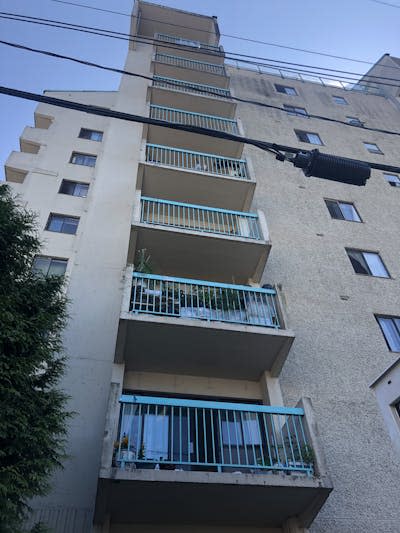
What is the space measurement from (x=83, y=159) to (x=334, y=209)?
868 centimetres

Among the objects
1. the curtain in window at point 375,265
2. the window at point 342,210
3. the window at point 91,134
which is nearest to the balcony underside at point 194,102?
the window at point 91,134

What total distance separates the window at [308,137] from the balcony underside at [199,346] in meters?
12.4

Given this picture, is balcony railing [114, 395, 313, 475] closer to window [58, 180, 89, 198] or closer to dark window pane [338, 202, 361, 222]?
window [58, 180, 89, 198]

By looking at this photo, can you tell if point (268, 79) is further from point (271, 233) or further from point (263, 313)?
point (263, 313)

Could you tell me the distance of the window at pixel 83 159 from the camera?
1359 cm

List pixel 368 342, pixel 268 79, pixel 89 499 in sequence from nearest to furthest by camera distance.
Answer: pixel 89 499 < pixel 368 342 < pixel 268 79

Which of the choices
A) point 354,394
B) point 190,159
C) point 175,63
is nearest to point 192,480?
point 354,394

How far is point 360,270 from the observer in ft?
39.5

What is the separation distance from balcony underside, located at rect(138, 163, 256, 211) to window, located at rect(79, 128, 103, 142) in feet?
12.2

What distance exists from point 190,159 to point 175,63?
8.10 metres

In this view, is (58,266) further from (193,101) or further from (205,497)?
(193,101)

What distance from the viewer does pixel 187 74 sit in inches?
738

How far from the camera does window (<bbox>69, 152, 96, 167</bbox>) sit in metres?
13.6

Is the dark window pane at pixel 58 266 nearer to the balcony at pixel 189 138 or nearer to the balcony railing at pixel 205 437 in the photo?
the balcony railing at pixel 205 437
